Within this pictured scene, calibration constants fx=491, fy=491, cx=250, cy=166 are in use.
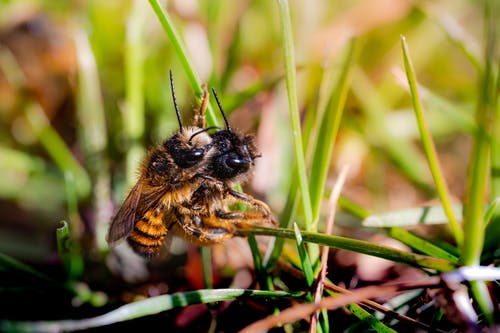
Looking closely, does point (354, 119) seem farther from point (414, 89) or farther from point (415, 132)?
point (414, 89)

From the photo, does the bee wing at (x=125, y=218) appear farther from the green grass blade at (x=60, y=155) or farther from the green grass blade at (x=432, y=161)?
the green grass blade at (x=432, y=161)

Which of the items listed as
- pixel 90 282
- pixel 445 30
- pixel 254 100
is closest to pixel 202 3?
pixel 254 100

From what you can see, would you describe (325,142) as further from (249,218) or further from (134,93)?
(134,93)

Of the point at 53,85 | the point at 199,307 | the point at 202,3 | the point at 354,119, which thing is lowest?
the point at 199,307

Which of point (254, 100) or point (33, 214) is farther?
point (254, 100)

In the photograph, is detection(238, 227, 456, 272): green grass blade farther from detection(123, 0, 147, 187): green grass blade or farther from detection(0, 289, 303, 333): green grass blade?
detection(123, 0, 147, 187): green grass blade

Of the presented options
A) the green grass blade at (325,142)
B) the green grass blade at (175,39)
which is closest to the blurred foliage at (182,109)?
the green grass blade at (325,142)

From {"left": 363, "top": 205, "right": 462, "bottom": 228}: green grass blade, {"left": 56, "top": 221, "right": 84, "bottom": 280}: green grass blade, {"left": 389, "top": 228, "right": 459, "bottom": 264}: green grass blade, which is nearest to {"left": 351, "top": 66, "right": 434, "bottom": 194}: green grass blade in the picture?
{"left": 363, "top": 205, "right": 462, "bottom": 228}: green grass blade
